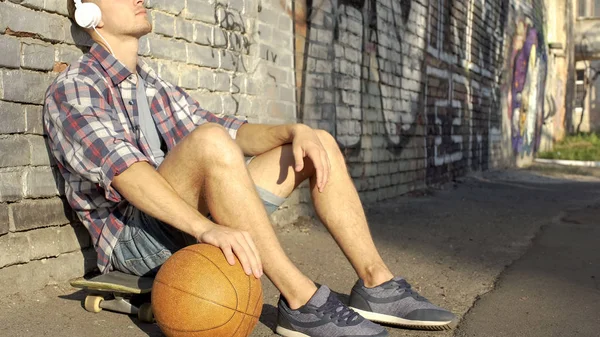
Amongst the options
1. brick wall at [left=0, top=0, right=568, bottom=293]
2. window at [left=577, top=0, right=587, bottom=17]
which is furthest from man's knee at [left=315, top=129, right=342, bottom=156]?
window at [left=577, top=0, right=587, bottom=17]

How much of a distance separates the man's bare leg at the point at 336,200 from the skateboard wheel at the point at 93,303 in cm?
82

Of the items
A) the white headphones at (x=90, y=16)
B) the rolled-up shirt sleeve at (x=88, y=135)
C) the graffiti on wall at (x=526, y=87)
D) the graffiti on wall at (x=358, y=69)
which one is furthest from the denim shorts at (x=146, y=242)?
the graffiti on wall at (x=526, y=87)

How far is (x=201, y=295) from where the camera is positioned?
2.37m

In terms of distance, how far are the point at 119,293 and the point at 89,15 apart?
121 centimetres

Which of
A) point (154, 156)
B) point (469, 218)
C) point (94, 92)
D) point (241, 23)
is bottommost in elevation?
point (469, 218)

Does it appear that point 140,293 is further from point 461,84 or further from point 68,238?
point 461,84

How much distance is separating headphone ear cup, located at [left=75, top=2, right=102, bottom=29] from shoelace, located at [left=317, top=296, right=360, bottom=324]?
161 cm

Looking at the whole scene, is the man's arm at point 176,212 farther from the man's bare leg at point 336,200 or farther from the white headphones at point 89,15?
the white headphones at point 89,15

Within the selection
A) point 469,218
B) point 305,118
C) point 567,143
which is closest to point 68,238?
point 305,118

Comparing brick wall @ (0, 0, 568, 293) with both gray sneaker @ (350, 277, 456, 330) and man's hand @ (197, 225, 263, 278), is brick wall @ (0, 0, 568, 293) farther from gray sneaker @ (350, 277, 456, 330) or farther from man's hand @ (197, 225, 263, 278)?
gray sneaker @ (350, 277, 456, 330)

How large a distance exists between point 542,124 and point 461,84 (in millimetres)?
10562

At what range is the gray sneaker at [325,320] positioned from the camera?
2.66m

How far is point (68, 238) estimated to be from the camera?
3566 mm

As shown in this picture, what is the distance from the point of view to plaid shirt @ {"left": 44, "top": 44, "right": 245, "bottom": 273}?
2.79m
